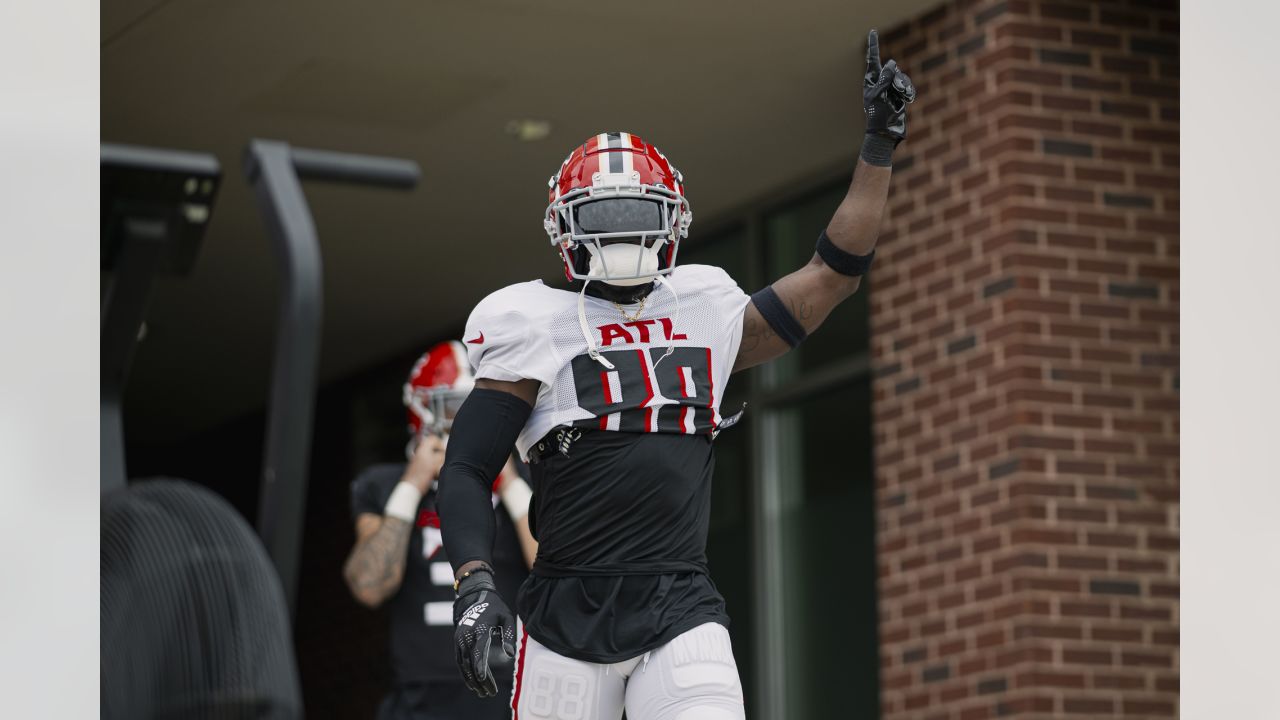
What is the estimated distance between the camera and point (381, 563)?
6.67 meters

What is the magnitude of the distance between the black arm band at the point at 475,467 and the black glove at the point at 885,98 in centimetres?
94

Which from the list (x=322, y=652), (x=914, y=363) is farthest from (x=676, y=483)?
(x=322, y=652)

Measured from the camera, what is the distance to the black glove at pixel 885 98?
421 cm

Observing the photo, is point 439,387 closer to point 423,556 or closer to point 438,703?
point 423,556

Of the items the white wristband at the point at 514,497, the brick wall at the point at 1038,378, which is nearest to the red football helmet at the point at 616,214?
the white wristband at the point at 514,497

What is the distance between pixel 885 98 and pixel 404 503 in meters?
3.07

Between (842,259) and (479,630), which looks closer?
(479,630)

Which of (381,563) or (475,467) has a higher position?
(475,467)

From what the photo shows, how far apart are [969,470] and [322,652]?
9.21 m

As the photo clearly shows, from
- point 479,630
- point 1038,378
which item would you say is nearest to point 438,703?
point 479,630

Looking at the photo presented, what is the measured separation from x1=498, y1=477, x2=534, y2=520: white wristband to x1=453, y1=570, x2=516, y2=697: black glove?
2383mm

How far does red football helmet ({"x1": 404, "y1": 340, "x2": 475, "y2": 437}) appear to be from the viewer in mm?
6891

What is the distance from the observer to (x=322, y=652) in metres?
16.5

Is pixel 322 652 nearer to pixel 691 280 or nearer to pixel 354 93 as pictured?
pixel 354 93
